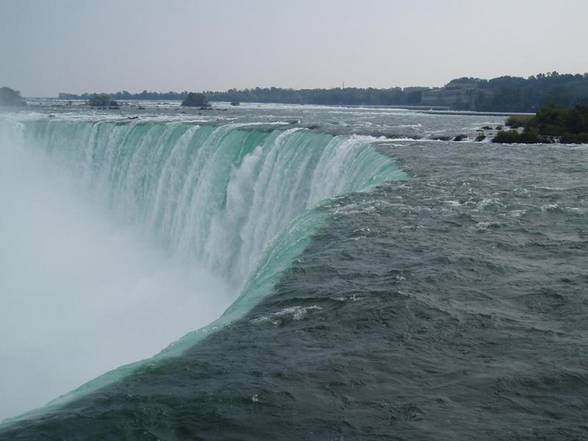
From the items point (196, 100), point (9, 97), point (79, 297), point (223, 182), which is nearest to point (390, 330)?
point (79, 297)

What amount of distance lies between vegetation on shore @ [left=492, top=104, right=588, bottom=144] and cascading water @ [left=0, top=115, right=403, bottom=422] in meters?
6.12

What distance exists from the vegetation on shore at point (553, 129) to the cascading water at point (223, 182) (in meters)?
6.12

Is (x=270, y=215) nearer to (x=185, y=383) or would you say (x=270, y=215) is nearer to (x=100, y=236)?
(x=100, y=236)

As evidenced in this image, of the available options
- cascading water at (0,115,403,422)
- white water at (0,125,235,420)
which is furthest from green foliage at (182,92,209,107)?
white water at (0,125,235,420)

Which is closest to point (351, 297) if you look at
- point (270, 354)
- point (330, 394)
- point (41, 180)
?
point (270, 354)

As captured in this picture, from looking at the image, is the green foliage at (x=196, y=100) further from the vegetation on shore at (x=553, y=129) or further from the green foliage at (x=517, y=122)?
the vegetation on shore at (x=553, y=129)

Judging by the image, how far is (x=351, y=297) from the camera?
676 centimetres

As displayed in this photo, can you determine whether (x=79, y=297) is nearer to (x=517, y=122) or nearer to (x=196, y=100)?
(x=517, y=122)

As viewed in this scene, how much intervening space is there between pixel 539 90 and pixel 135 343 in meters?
65.8

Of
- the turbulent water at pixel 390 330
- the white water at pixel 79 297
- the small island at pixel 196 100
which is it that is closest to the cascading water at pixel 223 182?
the turbulent water at pixel 390 330

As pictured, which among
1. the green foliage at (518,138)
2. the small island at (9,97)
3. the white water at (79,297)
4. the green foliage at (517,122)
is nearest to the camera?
the white water at (79,297)

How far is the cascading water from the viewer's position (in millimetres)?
16031

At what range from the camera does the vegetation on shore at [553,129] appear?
2273cm

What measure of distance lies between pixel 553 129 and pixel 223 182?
13.7 metres
